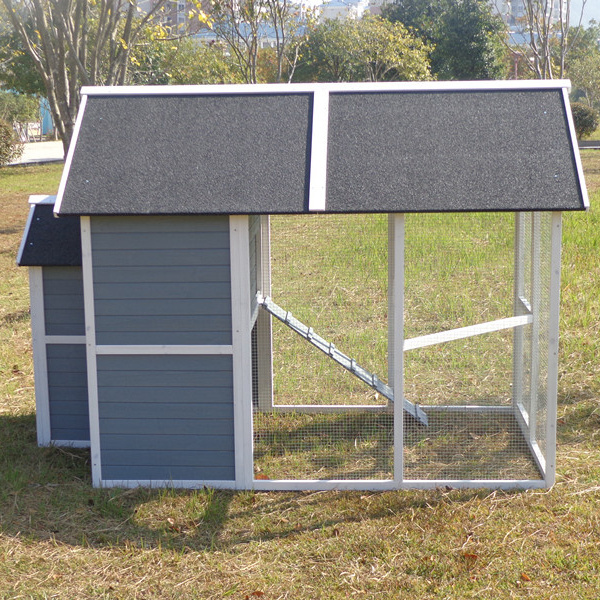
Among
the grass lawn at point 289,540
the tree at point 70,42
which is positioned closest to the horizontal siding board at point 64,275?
the grass lawn at point 289,540

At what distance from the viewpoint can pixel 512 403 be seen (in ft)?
18.9

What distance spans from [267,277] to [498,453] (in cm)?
182

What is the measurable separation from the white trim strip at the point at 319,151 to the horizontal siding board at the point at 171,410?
120 centimetres

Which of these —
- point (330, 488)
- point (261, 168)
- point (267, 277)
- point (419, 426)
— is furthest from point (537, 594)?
point (267, 277)

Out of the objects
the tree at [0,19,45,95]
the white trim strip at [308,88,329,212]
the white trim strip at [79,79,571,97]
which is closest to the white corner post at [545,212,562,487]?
the white trim strip at [79,79,571,97]

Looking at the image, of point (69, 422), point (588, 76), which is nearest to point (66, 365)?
point (69, 422)

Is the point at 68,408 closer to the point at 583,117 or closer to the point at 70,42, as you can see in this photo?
the point at 70,42

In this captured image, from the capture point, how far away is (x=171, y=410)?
4.52m

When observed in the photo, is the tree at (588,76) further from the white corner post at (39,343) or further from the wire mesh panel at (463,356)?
the white corner post at (39,343)

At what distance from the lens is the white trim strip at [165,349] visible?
4434 mm

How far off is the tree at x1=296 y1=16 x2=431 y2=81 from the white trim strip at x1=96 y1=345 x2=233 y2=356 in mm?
23920

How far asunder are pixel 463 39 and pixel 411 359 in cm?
3244

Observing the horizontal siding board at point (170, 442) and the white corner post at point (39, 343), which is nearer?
the horizontal siding board at point (170, 442)

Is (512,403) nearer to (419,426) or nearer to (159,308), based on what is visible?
(419,426)
